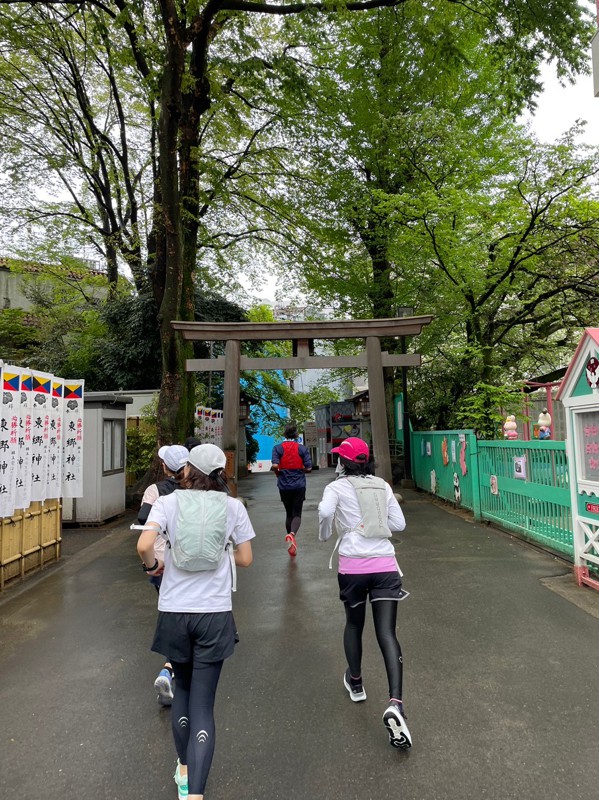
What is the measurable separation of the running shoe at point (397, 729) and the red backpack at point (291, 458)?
4950 millimetres

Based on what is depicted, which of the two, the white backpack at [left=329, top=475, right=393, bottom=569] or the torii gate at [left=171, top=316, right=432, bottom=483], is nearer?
the white backpack at [left=329, top=475, right=393, bottom=569]

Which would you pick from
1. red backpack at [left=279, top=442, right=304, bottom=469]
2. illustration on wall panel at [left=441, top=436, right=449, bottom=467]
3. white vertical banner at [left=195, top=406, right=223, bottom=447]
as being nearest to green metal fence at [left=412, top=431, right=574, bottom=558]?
illustration on wall panel at [left=441, top=436, right=449, bottom=467]

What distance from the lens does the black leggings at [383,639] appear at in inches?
122

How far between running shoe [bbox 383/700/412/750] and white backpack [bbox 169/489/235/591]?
1.36 metres

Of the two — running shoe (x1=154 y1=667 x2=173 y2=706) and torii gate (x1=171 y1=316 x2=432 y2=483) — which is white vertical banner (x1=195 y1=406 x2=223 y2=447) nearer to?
torii gate (x1=171 y1=316 x2=432 y2=483)

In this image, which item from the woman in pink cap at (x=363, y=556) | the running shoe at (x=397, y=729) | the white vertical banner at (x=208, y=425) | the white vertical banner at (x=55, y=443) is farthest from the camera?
the white vertical banner at (x=208, y=425)

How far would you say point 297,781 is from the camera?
2707 millimetres

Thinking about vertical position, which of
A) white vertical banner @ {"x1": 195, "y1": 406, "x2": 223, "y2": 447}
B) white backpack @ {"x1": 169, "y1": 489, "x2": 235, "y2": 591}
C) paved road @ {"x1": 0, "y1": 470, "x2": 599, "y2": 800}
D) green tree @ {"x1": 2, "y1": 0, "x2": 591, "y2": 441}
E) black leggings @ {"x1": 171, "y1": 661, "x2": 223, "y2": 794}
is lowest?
paved road @ {"x1": 0, "y1": 470, "x2": 599, "y2": 800}

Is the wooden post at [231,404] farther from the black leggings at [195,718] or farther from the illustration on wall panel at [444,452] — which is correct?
the black leggings at [195,718]

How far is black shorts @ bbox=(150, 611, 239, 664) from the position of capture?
2502mm

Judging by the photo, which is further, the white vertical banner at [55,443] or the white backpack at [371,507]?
the white vertical banner at [55,443]

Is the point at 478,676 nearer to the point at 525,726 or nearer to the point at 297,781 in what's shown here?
the point at 525,726

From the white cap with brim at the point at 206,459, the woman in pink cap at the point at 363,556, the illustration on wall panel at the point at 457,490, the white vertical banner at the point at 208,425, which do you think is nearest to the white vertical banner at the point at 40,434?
the woman in pink cap at the point at 363,556

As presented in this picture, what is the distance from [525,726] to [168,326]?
1042 centimetres
